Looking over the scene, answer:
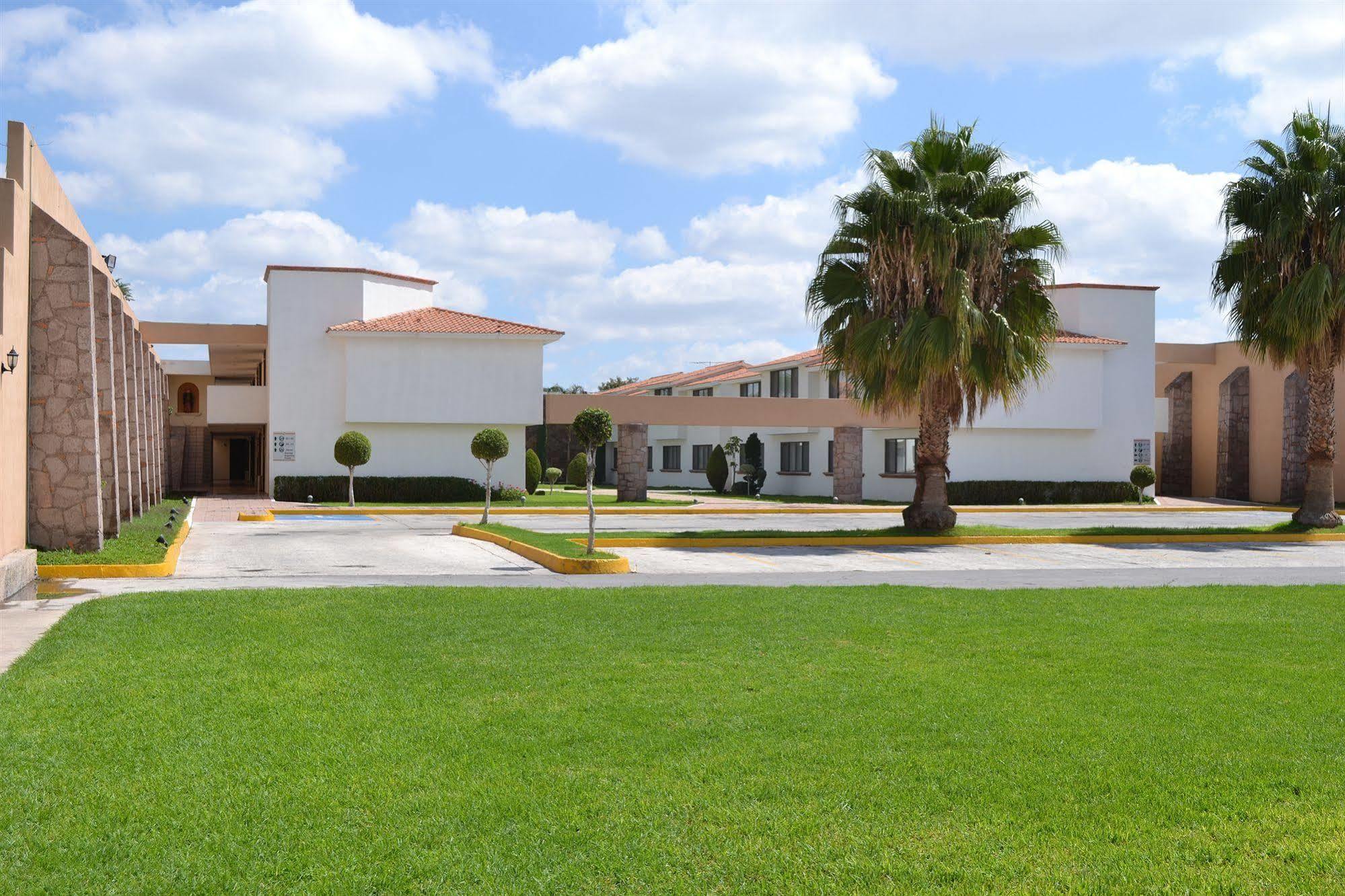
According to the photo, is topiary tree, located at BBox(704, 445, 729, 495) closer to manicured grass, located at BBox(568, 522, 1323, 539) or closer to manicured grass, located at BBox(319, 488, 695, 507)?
manicured grass, located at BBox(319, 488, 695, 507)

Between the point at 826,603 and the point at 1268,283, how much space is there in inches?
778

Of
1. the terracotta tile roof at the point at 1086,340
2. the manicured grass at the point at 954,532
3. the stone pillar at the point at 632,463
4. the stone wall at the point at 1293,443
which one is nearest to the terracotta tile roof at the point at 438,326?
the stone pillar at the point at 632,463

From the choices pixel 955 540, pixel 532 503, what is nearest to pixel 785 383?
pixel 532 503

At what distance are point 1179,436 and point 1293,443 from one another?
6956 mm

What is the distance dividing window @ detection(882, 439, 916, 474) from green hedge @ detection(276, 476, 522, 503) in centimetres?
1487

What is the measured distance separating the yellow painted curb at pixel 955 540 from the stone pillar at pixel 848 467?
17485 millimetres

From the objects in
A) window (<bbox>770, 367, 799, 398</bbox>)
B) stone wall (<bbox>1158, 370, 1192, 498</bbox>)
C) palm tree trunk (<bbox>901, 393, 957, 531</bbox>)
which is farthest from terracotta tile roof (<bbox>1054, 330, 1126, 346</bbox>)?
palm tree trunk (<bbox>901, 393, 957, 531</bbox>)

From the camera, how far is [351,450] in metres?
33.2

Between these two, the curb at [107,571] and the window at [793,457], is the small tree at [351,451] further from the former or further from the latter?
the window at [793,457]

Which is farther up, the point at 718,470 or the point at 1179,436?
the point at 1179,436

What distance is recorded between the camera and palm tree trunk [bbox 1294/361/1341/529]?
1064 inches

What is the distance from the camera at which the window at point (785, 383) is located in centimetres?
4888

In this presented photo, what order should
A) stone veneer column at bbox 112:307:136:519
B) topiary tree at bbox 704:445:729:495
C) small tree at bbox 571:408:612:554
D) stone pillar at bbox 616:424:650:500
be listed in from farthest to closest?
topiary tree at bbox 704:445:729:495
stone pillar at bbox 616:424:650:500
stone veneer column at bbox 112:307:136:519
small tree at bbox 571:408:612:554

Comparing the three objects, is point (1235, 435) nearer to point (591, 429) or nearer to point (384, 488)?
point (384, 488)
